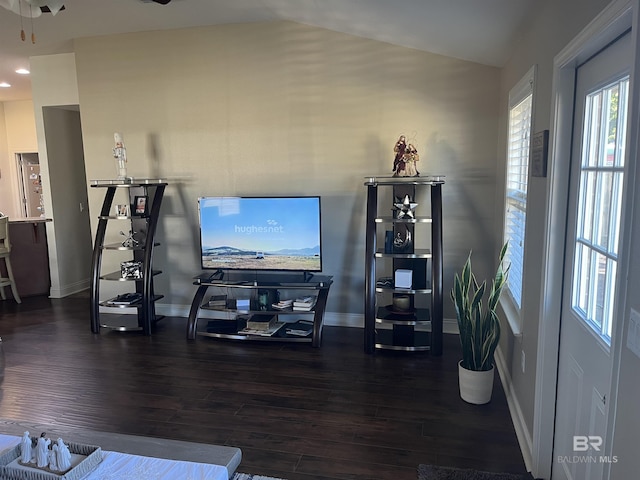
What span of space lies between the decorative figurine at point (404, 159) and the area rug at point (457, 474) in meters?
2.40

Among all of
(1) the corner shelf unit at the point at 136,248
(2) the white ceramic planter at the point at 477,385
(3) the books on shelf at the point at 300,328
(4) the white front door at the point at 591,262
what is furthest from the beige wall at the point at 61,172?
(4) the white front door at the point at 591,262

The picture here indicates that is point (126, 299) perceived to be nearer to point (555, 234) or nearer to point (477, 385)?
point (477, 385)

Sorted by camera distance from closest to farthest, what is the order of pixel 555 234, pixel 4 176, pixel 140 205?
1. pixel 555 234
2. pixel 140 205
3. pixel 4 176

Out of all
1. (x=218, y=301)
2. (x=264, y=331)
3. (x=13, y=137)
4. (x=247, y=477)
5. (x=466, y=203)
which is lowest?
(x=247, y=477)

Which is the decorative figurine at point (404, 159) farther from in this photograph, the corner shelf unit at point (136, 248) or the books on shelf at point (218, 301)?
the corner shelf unit at point (136, 248)

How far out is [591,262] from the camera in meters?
1.79

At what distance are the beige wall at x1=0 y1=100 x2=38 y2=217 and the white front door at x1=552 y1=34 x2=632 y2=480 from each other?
8.32 metres

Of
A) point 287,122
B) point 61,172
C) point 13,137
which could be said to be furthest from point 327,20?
point 13,137

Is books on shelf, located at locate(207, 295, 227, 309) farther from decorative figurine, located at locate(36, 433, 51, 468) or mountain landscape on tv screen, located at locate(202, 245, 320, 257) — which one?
decorative figurine, located at locate(36, 433, 51, 468)

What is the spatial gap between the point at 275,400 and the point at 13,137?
7350 millimetres

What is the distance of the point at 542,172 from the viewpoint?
2236 millimetres

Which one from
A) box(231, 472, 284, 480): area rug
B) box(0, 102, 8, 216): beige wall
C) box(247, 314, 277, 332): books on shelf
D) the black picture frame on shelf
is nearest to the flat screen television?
box(247, 314, 277, 332): books on shelf

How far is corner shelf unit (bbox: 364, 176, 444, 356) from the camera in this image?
12.5 feet

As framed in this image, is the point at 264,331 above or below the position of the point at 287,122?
below
